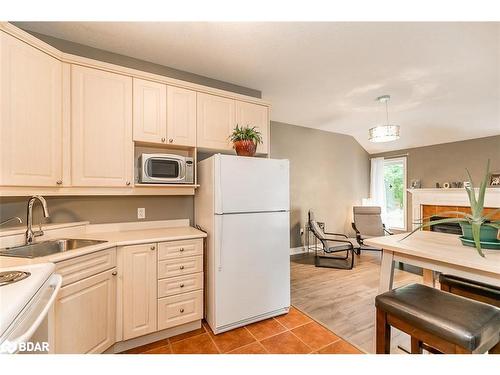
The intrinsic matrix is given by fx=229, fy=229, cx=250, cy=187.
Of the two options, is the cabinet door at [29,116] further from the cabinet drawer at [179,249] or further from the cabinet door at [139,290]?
the cabinet drawer at [179,249]

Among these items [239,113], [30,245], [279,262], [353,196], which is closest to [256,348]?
[279,262]

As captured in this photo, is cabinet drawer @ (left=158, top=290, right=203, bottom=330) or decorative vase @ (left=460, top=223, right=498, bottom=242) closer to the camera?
decorative vase @ (left=460, top=223, right=498, bottom=242)

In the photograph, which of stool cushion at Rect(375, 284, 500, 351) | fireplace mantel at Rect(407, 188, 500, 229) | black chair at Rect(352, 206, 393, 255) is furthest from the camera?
black chair at Rect(352, 206, 393, 255)

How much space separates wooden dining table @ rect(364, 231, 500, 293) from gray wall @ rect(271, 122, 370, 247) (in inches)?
109

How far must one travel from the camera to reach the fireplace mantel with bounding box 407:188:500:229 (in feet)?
11.7

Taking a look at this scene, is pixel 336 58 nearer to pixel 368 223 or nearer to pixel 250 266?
pixel 250 266

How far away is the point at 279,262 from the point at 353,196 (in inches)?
144

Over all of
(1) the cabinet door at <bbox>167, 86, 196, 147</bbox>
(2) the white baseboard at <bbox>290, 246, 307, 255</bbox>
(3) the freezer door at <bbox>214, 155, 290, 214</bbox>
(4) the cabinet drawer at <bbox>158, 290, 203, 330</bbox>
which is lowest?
(2) the white baseboard at <bbox>290, 246, 307, 255</bbox>

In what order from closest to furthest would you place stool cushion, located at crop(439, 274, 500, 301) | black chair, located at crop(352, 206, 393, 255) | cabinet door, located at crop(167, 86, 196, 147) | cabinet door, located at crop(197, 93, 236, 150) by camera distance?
stool cushion, located at crop(439, 274, 500, 301) < cabinet door, located at crop(167, 86, 196, 147) < cabinet door, located at crop(197, 93, 236, 150) < black chair, located at crop(352, 206, 393, 255)

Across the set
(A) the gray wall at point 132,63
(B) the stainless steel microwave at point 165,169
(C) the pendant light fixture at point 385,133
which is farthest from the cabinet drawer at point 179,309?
(C) the pendant light fixture at point 385,133

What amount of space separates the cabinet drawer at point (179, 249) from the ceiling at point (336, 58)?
1.80 metres

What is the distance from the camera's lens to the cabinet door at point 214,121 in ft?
7.87

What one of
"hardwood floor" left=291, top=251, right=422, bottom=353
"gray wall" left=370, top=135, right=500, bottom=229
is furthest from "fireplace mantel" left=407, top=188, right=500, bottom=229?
"hardwood floor" left=291, top=251, right=422, bottom=353

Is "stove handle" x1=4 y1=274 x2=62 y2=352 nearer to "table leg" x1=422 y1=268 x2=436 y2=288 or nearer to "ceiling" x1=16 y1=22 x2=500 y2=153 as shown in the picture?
"ceiling" x1=16 y1=22 x2=500 y2=153
